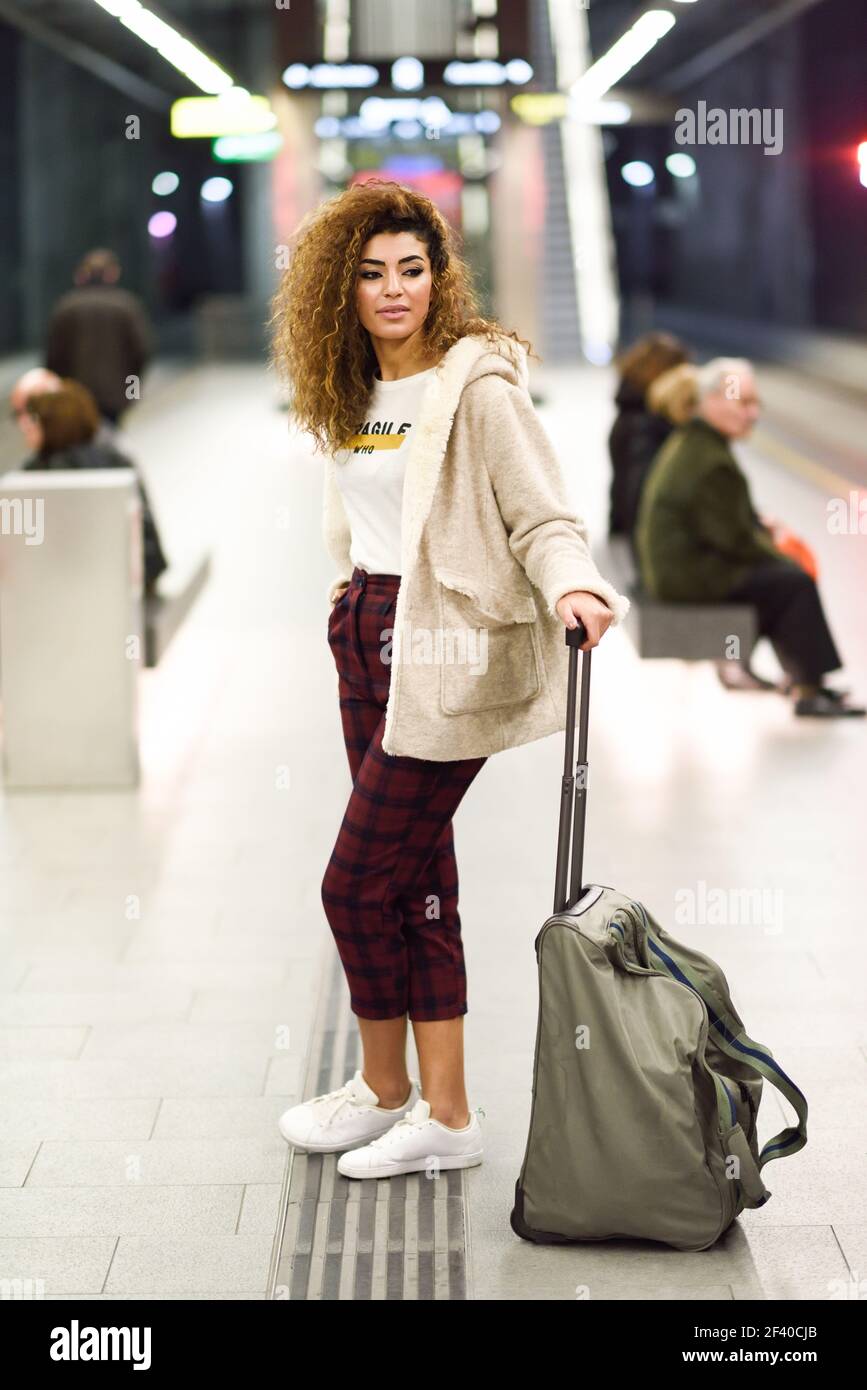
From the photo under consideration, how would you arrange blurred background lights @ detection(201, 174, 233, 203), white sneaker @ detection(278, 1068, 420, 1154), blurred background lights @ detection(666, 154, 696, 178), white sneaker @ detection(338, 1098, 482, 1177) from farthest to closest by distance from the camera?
blurred background lights @ detection(666, 154, 696, 178)
blurred background lights @ detection(201, 174, 233, 203)
white sneaker @ detection(278, 1068, 420, 1154)
white sneaker @ detection(338, 1098, 482, 1177)

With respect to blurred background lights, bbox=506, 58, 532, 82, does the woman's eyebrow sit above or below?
below

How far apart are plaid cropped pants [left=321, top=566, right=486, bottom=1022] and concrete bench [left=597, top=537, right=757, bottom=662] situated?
3.84 meters

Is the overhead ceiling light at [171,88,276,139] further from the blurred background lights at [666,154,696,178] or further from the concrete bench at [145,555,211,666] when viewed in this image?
the blurred background lights at [666,154,696,178]

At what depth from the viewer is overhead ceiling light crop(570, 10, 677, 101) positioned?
972 cm

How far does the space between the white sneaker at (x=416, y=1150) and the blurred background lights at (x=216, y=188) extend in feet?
109

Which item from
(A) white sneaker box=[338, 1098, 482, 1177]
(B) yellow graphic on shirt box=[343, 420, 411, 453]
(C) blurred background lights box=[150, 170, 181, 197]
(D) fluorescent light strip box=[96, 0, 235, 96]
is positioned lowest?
(A) white sneaker box=[338, 1098, 482, 1177]

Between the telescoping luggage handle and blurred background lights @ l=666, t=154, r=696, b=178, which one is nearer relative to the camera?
the telescoping luggage handle

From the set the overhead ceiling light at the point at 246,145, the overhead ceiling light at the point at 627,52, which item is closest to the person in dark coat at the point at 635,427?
the overhead ceiling light at the point at 627,52

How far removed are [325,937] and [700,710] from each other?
8.91 ft

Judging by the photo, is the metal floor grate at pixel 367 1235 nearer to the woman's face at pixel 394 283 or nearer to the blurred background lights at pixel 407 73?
the woman's face at pixel 394 283

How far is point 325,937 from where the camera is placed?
4.55 meters

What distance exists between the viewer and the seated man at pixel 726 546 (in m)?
6.57

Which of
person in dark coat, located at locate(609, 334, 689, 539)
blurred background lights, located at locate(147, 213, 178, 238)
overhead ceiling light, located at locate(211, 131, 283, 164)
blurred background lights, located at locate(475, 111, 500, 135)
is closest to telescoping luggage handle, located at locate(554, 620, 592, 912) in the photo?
person in dark coat, located at locate(609, 334, 689, 539)

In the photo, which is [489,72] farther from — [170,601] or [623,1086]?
[623,1086]
